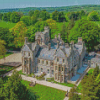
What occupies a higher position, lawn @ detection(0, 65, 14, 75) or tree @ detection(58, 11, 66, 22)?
tree @ detection(58, 11, 66, 22)

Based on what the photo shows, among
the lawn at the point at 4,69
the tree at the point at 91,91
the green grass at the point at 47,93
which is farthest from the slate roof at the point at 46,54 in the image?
the tree at the point at 91,91

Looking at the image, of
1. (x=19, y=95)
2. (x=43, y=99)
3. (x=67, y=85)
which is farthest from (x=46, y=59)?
(x=19, y=95)

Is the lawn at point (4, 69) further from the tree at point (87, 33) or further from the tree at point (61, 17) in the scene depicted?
the tree at point (61, 17)

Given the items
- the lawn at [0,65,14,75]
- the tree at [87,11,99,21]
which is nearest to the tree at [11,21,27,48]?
the lawn at [0,65,14,75]

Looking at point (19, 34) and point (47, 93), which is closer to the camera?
point (47, 93)

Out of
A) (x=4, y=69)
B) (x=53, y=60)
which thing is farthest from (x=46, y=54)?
(x=4, y=69)

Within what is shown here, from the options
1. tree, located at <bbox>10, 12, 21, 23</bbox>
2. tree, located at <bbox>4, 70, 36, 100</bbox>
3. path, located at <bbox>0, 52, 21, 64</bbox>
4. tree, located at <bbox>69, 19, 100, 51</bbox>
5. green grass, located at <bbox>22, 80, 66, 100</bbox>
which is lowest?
green grass, located at <bbox>22, 80, 66, 100</bbox>

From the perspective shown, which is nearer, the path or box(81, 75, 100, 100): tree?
box(81, 75, 100, 100): tree

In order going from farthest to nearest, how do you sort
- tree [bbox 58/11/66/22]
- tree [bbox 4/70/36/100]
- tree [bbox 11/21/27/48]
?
1. tree [bbox 58/11/66/22]
2. tree [bbox 11/21/27/48]
3. tree [bbox 4/70/36/100]

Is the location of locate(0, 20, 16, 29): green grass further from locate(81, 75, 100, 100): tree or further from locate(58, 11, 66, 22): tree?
locate(81, 75, 100, 100): tree

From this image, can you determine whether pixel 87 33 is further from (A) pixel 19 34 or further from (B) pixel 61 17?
(B) pixel 61 17

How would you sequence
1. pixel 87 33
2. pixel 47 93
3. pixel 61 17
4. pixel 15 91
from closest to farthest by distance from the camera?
pixel 15 91, pixel 47 93, pixel 87 33, pixel 61 17
